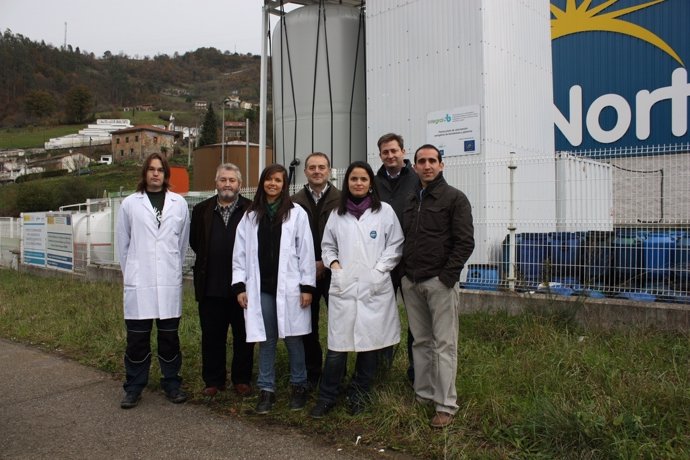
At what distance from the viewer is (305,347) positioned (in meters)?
4.71

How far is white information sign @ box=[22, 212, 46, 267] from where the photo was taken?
50.6ft

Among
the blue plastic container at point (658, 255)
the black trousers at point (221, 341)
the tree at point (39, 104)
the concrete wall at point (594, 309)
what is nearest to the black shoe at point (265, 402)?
the black trousers at point (221, 341)

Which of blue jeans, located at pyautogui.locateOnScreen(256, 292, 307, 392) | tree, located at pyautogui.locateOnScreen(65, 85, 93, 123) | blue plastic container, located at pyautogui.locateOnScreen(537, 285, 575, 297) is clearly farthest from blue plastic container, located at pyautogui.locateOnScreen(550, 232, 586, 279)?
tree, located at pyautogui.locateOnScreen(65, 85, 93, 123)

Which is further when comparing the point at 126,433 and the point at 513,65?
the point at 513,65

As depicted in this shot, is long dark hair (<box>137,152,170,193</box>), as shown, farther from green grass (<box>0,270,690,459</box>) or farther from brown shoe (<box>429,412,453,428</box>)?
brown shoe (<box>429,412,453,428</box>)

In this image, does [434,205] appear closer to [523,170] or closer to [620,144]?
[523,170]

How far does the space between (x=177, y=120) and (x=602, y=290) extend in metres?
129

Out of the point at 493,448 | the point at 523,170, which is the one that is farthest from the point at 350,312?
the point at 523,170

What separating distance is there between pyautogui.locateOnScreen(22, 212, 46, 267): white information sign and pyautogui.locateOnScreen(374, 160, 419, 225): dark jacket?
13.6 metres

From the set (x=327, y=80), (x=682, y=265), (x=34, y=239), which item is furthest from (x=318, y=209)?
(x=34, y=239)

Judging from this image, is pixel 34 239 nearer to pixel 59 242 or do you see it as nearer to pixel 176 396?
pixel 59 242

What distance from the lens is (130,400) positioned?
14.9 ft

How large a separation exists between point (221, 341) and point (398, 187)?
1961mm

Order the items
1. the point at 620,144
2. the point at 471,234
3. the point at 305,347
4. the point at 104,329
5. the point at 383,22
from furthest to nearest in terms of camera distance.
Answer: the point at 620,144
the point at 383,22
the point at 104,329
the point at 305,347
the point at 471,234
